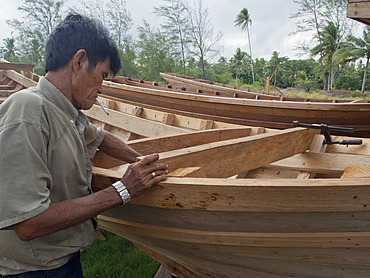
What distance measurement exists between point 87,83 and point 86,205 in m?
0.58

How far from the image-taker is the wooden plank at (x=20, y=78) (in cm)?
600

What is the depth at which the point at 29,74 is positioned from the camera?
6.91m

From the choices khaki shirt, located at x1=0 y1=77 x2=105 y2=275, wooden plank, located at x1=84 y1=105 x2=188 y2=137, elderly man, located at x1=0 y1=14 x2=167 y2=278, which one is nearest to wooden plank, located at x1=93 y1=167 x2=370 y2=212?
elderly man, located at x1=0 y1=14 x2=167 y2=278

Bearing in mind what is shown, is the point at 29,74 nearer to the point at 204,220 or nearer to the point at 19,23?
the point at 204,220

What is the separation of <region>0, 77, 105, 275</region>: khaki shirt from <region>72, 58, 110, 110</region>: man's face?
7 cm

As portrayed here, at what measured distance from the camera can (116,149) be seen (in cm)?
181

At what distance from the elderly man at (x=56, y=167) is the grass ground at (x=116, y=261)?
5.29 ft

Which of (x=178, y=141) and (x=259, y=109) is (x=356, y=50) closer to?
(x=259, y=109)

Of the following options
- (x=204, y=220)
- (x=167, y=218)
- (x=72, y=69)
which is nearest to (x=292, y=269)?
(x=204, y=220)

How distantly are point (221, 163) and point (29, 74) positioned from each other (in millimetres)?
6740

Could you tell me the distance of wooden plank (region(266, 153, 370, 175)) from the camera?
2.37 metres

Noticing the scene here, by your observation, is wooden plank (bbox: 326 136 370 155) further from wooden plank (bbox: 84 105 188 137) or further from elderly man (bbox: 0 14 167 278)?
elderly man (bbox: 0 14 167 278)

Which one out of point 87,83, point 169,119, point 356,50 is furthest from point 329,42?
point 87,83

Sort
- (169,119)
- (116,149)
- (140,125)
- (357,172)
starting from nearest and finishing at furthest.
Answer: (357,172)
(116,149)
(169,119)
(140,125)
